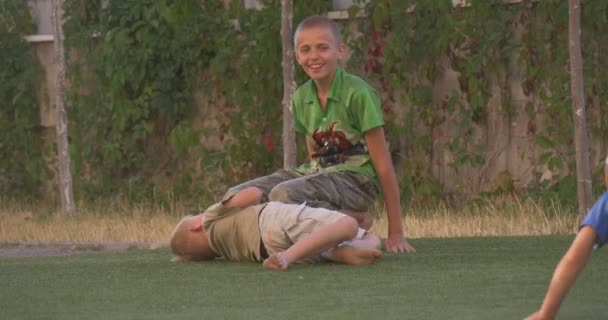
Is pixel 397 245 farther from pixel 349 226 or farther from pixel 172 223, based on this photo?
pixel 172 223

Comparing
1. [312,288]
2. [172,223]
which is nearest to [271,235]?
[312,288]

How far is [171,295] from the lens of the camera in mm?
5023

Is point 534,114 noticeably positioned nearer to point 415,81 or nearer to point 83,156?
point 415,81

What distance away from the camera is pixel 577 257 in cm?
383

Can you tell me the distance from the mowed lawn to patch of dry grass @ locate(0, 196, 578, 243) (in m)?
2.04

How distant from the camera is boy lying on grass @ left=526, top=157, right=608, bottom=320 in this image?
12.6 ft

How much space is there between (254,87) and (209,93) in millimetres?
692

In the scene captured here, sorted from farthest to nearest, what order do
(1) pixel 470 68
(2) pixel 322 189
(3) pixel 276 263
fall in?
(1) pixel 470 68
(2) pixel 322 189
(3) pixel 276 263

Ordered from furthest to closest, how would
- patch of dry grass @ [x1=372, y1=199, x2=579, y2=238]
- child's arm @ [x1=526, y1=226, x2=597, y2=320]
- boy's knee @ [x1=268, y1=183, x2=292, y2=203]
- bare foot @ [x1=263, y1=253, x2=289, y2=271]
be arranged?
patch of dry grass @ [x1=372, y1=199, x2=579, y2=238]
boy's knee @ [x1=268, y1=183, x2=292, y2=203]
bare foot @ [x1=263, y1=253, x2=289, y2=271]
child's arm @ [x1=526, y1=226, x2=597, y2=320]

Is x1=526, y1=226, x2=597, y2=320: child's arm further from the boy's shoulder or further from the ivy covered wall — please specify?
the ivy covered wall

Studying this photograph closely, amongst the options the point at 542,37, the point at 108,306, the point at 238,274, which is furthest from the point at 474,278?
the point at 542,37

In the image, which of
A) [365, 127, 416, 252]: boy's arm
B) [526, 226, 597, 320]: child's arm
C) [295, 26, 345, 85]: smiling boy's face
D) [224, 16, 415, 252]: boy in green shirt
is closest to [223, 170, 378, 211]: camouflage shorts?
[224, 16, 415, 252]: boy in green shirt

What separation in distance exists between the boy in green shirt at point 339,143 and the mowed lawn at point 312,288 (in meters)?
0.38

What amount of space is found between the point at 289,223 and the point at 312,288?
0.87m
